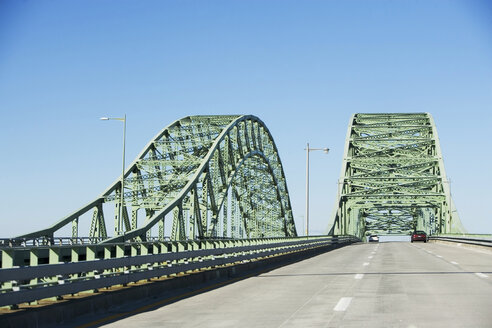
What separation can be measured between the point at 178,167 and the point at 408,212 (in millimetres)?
72891

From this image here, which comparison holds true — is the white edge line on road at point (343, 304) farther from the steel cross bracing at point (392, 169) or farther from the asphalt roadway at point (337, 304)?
the steel cross bracing at point (392, 169)

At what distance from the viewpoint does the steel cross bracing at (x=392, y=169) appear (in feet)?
288

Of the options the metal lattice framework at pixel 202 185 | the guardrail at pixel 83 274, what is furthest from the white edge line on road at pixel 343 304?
the metal lattice framework at pixel 202 185

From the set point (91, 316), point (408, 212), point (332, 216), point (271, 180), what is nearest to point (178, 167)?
point (271, 180)

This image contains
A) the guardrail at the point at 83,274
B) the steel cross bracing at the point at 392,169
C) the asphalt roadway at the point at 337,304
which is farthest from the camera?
the steel cross bracing at the point at 392,169

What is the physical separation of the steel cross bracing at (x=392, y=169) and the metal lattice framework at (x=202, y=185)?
10.4 meters

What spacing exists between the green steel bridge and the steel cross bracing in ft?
0.55

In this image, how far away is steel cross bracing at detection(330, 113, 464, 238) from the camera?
288 feet

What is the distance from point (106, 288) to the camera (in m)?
14.7

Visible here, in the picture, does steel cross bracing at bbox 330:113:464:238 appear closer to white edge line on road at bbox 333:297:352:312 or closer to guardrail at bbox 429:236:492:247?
guardrail at bbox 429:236:492:247

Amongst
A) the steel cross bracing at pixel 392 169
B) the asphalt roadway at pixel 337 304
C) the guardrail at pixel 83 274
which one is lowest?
the asphalt roadway at pixel 337 304

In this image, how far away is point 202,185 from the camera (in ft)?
177

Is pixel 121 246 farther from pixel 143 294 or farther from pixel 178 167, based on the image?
pixel 178 167

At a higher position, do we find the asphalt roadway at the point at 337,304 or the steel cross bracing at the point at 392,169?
the steel cross bracing at the point at 392,169
